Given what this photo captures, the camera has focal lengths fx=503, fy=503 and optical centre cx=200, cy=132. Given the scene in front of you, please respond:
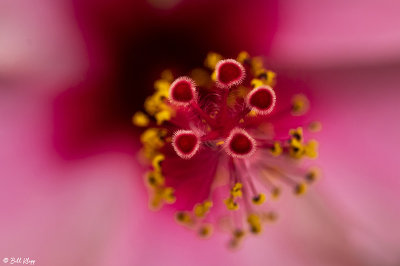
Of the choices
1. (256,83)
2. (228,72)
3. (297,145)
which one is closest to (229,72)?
(228,72)

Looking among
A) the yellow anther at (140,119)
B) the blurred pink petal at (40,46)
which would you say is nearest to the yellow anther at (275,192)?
the yellow anther at (140,119)


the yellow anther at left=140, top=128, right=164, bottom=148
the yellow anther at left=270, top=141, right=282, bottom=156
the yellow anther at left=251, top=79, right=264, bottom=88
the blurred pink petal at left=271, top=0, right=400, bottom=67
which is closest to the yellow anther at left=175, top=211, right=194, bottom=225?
the yellow anther at left=140, top=128, right=164, bottom=148

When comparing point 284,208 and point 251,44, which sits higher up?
point 251,44

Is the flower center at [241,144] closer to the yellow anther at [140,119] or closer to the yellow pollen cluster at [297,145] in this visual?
the yellow pollen cluster at [297,145]

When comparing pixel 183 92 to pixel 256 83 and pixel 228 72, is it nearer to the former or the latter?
pixel 228 72

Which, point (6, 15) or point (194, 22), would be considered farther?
point (194, 22)

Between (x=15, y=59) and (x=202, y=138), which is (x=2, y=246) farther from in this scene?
(x=202, y=138)

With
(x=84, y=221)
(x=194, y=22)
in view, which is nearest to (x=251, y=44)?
(x=194, y=22)
